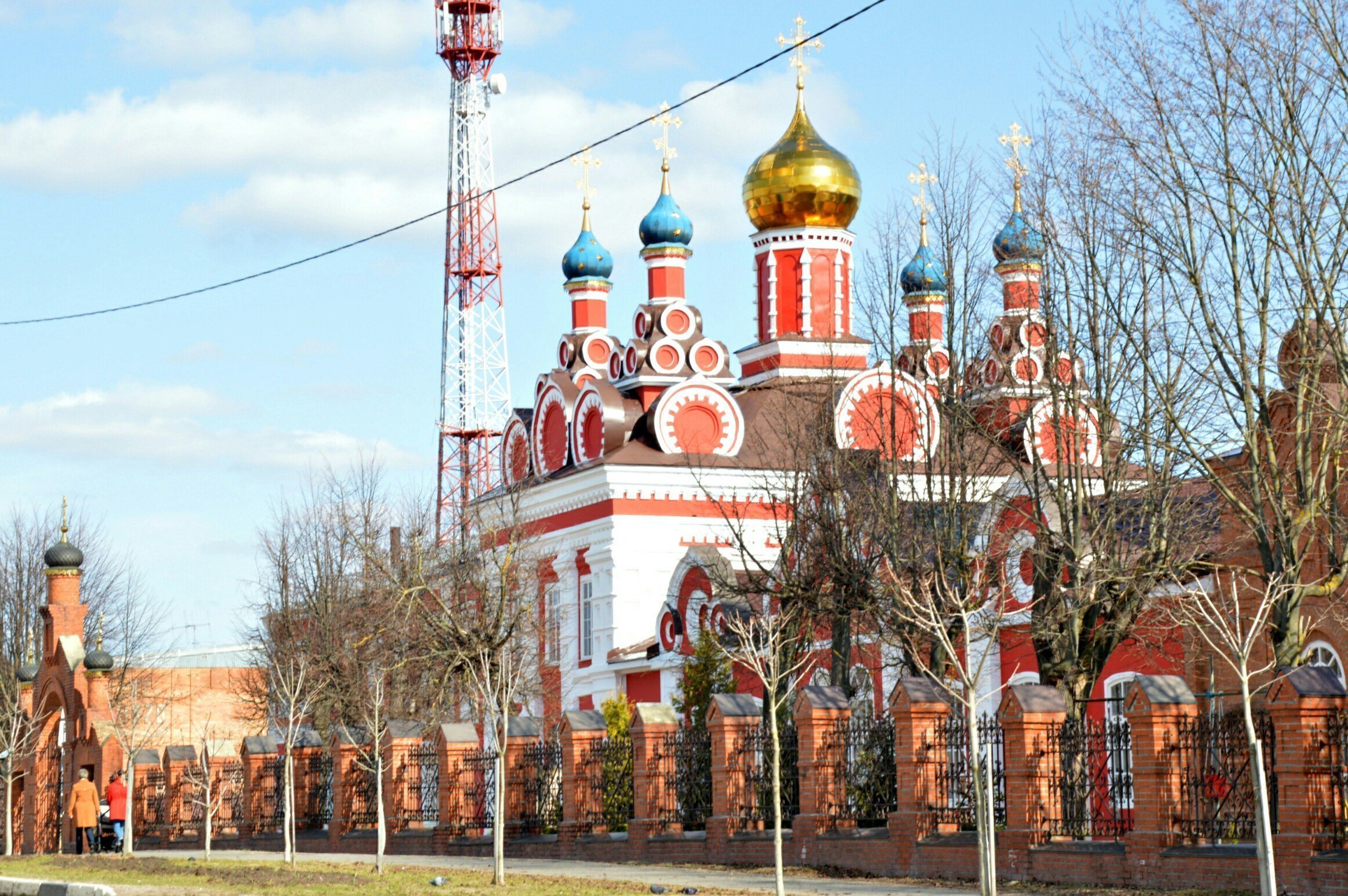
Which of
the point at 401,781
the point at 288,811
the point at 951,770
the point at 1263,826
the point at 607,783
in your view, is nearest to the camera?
the point at 1263,826

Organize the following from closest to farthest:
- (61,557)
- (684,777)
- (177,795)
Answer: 1. (684,777)
2. (177,795)
3. (61,557)

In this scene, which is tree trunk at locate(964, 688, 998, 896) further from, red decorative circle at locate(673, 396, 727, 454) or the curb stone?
red decorative circle at locate(673, 396, 727, 454)

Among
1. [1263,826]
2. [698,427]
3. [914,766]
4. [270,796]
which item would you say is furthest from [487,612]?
[1263,826]

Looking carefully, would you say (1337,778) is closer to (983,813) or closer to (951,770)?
(983,813)

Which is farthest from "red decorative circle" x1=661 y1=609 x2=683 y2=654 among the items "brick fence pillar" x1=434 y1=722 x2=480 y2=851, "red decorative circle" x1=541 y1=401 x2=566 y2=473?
"red decorative circle" x1=541 y1=401 x2=566 y2=473

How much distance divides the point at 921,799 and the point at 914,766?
1.01 ft

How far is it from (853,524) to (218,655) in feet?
149

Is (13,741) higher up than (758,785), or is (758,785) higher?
(13,741)

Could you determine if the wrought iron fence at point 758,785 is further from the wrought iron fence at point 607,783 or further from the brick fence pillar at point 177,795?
the brick fence pillar at point 177,795

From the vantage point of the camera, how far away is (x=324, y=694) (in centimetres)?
3209

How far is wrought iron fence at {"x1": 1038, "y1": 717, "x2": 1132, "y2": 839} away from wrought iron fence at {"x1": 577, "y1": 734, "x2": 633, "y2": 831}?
6.11 meters

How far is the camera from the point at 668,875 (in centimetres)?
1864

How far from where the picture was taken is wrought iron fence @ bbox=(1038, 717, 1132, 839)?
16453 millimetres

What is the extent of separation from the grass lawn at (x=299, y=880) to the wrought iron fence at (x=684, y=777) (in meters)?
1.94
